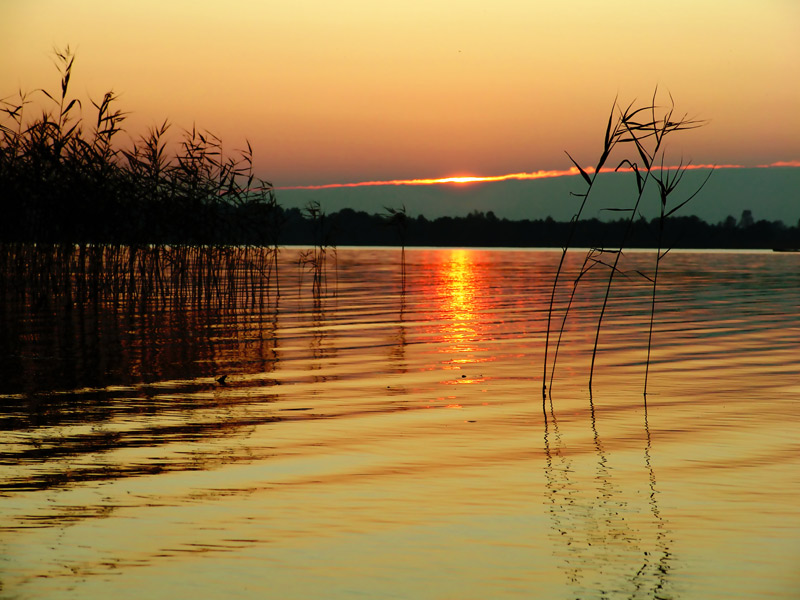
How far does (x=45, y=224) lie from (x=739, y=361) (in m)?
13.3

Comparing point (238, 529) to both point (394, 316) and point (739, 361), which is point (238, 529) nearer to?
point (739, 361)

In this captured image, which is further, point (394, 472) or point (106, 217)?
point (106, 217)

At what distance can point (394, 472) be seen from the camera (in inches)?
237

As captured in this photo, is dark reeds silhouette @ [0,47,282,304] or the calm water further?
dark reeds silhouette @ [0,47,282,304]

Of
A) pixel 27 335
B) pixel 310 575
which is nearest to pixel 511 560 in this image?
pixel 310 575

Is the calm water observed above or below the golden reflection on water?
above

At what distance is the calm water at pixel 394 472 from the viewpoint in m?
4.13

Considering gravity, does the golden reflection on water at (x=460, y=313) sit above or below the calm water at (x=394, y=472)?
below

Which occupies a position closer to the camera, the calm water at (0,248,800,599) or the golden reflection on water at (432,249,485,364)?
the calm water at (0,248,800,599)

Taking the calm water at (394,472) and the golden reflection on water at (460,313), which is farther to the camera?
the golden reflection on water at (460,313)

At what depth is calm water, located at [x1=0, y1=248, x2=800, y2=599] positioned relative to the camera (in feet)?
13.5

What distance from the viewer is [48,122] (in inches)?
653

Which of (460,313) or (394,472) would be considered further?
(460,313)

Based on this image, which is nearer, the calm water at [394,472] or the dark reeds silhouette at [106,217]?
the calm water at [394,472]
